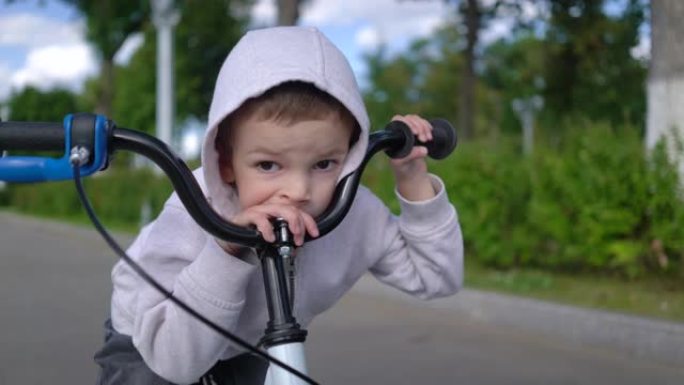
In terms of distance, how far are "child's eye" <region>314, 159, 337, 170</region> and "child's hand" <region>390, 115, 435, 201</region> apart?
270mm

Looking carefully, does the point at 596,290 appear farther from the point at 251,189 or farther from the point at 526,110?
the point at 526,110

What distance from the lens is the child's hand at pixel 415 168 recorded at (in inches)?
70.4

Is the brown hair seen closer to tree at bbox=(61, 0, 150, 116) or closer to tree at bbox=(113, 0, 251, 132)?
tree at bbox=(61, 0, 150, 116)

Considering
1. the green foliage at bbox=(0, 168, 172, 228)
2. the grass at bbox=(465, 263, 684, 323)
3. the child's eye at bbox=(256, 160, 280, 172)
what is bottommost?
the grass at bbox=(465, 263, 684, 323)

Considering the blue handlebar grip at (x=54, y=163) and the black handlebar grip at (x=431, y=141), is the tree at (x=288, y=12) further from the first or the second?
the blue handlebar grip at (x=54, y=163)

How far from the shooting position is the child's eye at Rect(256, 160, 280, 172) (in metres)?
1.50

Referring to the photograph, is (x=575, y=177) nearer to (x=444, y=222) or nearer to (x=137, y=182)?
(x=444, y=222)

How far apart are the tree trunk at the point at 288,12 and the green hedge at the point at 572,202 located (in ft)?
12.7

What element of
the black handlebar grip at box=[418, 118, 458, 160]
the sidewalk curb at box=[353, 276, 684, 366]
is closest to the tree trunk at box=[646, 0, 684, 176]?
the sidewalk curb at box=[353, 276, 684, 366]

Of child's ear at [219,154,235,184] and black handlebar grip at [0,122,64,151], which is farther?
child's ear at [219,154,235,184]

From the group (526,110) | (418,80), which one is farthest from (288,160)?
(418,80)

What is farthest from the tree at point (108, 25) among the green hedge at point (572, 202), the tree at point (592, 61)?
the green hedge at point (572, 202)

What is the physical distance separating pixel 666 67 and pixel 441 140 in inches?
271

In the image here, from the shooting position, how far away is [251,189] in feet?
4.93
